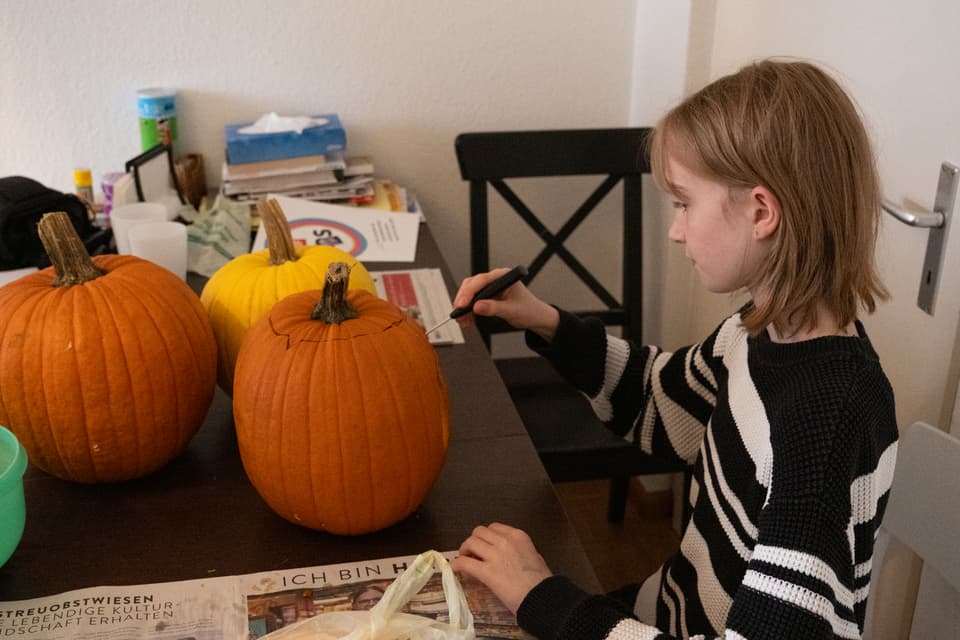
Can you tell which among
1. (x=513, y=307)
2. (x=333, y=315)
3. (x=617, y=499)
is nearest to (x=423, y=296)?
(x=513, y=307)

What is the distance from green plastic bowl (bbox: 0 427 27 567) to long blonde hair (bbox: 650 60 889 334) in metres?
0.66

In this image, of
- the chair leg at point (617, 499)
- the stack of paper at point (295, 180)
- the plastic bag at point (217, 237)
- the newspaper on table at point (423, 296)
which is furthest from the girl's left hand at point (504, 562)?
the chair leg at point (617, 499)

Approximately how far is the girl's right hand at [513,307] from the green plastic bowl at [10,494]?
0.50 metres

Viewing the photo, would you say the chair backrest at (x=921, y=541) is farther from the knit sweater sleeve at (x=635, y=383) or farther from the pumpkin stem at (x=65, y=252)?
the pumpkin stem at (x=65, y=252)

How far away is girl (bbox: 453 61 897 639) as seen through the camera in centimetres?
77

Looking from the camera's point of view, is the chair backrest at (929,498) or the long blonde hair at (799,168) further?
the chair backrest at (929,498)

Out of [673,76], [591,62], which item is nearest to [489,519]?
[673,76]

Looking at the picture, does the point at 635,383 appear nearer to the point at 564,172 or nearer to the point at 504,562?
the point at 504,562

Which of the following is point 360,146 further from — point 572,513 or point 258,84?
point 572,513

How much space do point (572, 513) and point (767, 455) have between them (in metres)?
1.43

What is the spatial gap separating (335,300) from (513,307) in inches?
12.2

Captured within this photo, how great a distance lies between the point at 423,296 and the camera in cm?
147

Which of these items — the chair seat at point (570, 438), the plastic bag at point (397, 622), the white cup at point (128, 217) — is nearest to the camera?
the plastic bag at point (397, 622)

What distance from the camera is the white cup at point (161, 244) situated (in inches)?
55.5
